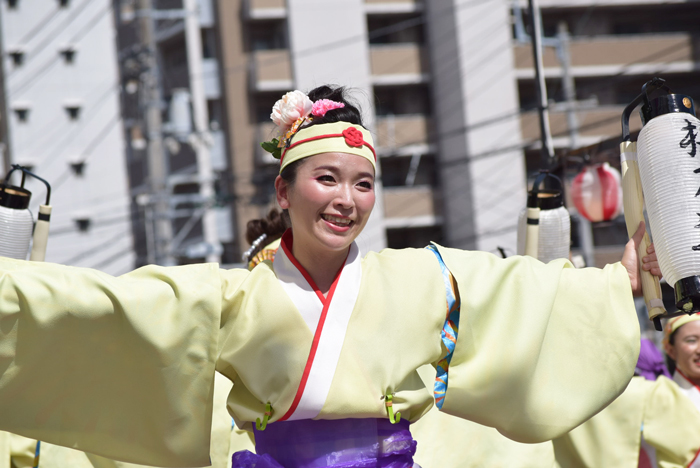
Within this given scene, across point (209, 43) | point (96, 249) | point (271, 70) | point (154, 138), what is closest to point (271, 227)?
point (154, 138)

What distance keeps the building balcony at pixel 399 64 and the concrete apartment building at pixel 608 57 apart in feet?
6.87

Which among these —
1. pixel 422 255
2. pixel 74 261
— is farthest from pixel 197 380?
pixel 74 261

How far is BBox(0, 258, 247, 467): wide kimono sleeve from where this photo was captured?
1.90 metres

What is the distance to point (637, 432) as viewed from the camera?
11.9 ft

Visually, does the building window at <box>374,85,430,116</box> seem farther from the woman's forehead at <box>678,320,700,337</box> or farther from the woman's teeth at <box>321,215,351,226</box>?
the woman's teeth at <box>321,215,351,226</box>

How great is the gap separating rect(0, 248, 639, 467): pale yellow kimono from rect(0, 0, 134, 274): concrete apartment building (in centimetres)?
1924

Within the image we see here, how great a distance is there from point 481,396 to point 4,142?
846 inches

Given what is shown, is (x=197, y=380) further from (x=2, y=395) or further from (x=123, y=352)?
(x=2, y=395)

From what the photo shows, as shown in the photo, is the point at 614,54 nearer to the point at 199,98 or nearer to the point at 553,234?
the point at 199,98

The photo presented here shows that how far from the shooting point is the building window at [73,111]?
21.2m

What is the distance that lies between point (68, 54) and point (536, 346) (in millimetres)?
21692

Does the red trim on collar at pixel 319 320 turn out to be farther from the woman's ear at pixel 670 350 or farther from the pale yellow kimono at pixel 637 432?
the woman's ear at pixel 670 350

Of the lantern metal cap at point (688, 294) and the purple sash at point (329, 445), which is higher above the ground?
the lantern metal cap at point (688, 294)

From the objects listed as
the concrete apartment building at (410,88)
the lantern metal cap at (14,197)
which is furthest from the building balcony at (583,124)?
the lantern metal cap at (14,197)
